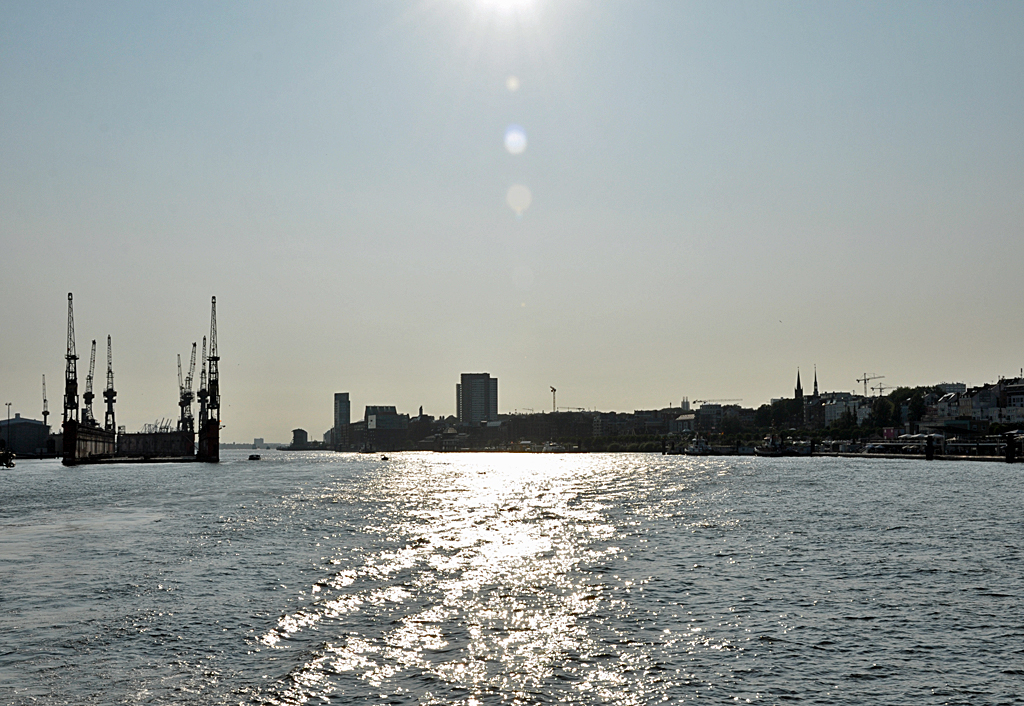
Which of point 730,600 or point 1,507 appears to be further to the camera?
point 1,507

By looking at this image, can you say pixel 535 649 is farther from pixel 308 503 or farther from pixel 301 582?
pixel 308 503

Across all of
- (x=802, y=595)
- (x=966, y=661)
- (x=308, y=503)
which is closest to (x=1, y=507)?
(x=308, y=503)

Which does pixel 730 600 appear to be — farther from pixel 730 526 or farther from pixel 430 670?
pixel 730 526

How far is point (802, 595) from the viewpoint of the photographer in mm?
31781

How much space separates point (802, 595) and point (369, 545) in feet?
80.1

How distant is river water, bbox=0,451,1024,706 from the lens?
827 inches

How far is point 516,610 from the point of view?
29.8 metres

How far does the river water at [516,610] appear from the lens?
21000 mm

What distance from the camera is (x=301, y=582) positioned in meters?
35.6

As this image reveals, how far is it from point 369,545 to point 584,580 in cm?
1627

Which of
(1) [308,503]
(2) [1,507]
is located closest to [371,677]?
(1) [308,503]

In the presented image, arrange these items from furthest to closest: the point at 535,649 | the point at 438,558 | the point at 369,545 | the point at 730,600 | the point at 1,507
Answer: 1. the point at 1,507
2. the point at 369,545
3. the point at 438,558
4. the point at 730,600
5. the point at 535,649

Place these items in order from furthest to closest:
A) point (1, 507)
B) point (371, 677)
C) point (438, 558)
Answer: point (1, 507) → point (438, 558) → point (371, 677)

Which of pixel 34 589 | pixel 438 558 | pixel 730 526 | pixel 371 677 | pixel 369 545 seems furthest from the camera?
pixel 730 526
